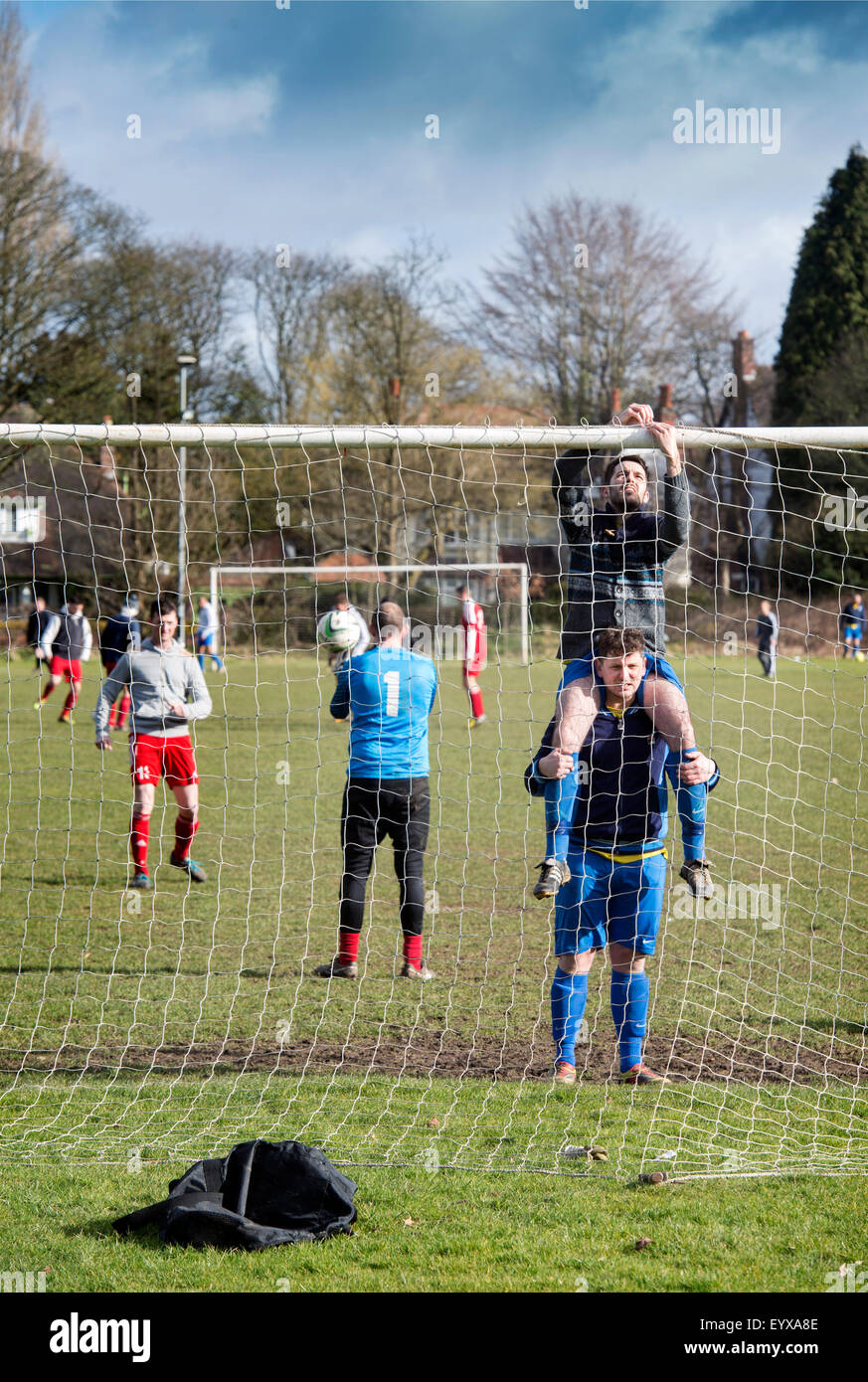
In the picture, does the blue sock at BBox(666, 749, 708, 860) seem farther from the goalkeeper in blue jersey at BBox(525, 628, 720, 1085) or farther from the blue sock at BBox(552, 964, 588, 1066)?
the blue sock at BBox(552, 964, 588, 1066)

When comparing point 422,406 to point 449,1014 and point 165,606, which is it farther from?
point 449,1014

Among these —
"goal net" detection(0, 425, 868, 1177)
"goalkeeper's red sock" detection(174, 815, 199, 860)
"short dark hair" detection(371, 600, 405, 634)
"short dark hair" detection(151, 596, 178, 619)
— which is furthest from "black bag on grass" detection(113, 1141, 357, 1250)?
"short dark hair" detection(151, 596, 178, 619)

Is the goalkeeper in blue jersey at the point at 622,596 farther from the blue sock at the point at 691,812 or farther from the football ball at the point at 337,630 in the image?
the football ball at the point at 337,630

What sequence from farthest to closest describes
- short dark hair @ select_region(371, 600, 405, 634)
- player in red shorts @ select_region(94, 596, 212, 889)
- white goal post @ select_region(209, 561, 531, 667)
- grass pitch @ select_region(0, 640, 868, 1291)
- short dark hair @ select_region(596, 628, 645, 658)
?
player in red shorts @ select_region(94, 596, 212, 889) < short dark hair @ select_region(371, 600, 405, 634) < white goal post @ select_region(209, 561, 531, 667) < short dark hair @ select_region(596, 628, 645, 658) < grass pitch @ select_region(0, 640, 868, 1291)

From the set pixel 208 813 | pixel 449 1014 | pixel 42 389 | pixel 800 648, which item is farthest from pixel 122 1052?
pixel 42 389

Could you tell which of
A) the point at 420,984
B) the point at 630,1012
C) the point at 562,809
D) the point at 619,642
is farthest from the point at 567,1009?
the point at 420,984

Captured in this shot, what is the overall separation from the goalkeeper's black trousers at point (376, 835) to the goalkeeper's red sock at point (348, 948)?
0.15 ft

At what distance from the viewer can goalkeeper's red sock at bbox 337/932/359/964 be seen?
604 centimetres

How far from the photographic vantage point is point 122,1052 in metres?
5.10

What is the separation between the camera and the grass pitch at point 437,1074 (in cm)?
335

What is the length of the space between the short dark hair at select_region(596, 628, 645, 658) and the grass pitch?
4.46 ft

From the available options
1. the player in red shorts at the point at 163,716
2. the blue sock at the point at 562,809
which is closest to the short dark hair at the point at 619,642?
the blue sock at the point at 562,809

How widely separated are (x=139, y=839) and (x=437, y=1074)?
3.32 metres
